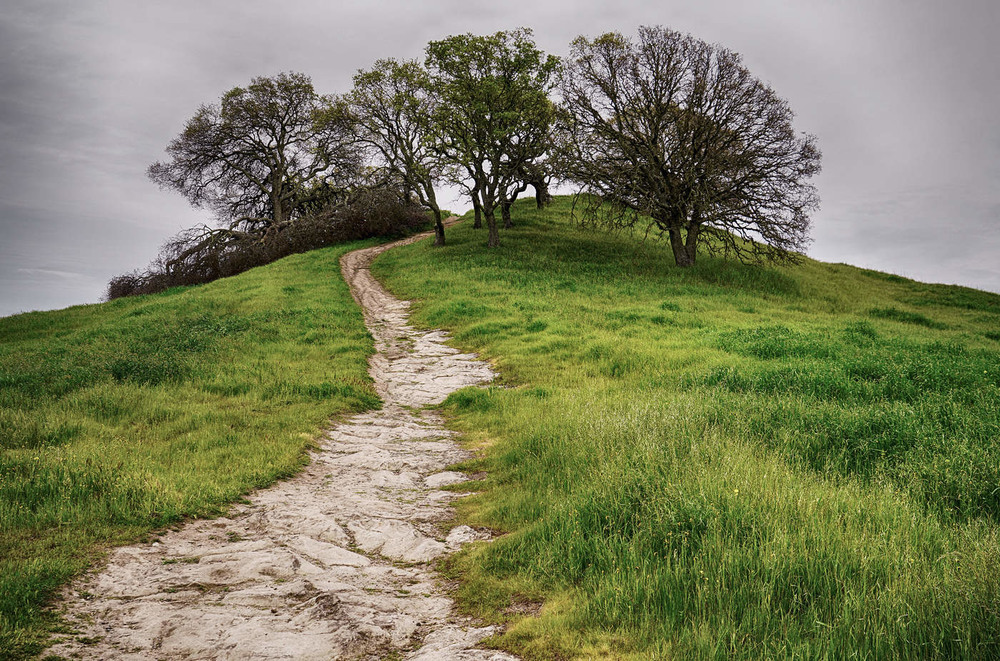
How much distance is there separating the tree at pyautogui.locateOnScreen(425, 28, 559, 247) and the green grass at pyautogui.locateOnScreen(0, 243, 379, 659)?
50.5ft

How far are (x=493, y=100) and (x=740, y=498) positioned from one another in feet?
91.2

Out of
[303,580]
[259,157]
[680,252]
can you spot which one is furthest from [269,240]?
[303,580]

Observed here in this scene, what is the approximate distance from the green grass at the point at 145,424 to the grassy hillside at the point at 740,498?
3112 millimetres

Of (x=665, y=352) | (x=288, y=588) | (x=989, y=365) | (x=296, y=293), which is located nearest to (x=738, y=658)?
(x=288, y=588)

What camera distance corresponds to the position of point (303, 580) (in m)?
4.75

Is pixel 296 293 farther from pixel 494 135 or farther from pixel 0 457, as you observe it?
pixel 0 457

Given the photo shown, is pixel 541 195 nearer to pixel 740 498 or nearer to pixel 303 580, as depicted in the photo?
pixel 740 498

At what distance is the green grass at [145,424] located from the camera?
5.06 metres

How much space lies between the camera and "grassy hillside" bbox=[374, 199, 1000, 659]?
342 centimetres

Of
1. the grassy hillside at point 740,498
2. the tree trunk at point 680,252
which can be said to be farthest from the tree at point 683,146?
the grassy hillside at point 740,498

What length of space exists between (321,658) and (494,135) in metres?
27.7

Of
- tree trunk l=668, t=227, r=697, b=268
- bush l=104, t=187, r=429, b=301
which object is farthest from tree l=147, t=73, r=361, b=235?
tree trunk l=668, t=227, r=697, b=268

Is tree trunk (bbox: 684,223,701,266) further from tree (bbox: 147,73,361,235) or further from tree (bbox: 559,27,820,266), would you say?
tree (bbox: 147,73,361,235)

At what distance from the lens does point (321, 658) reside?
3.66m
